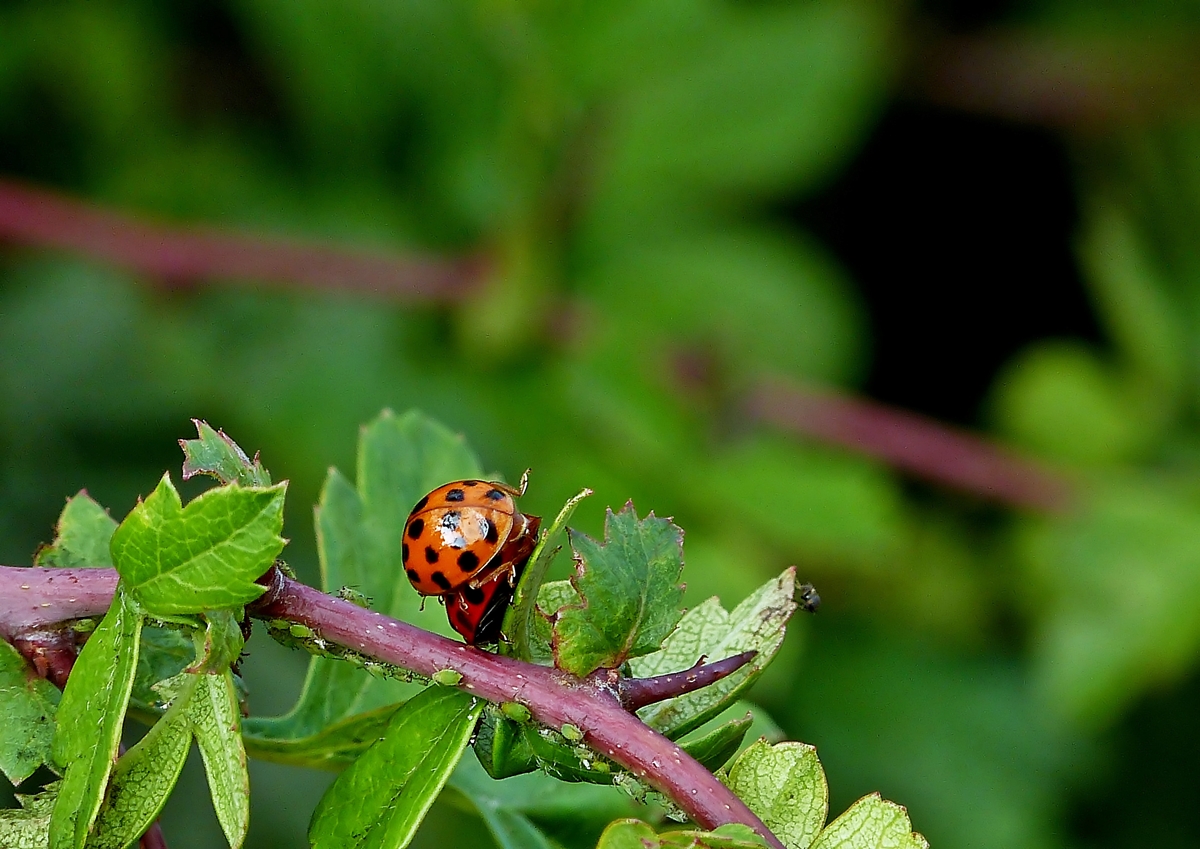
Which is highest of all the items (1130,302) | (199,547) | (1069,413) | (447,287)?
(1130,302)

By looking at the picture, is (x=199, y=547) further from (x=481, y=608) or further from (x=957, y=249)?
(x=957, y=249)

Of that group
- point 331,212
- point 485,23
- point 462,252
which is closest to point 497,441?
point 462,252

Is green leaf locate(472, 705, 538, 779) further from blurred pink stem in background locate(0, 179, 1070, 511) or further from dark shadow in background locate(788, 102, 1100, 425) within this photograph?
dark shadow in background locate(788, 102, 1100, 425)

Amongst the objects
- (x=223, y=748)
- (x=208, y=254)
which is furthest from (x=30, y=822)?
(x=208, y=254)

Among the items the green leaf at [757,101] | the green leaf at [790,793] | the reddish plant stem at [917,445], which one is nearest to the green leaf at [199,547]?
the green leaf at [790,793]

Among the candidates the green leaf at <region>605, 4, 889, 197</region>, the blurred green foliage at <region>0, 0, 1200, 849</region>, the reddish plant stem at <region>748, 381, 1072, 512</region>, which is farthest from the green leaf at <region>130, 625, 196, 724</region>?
the green leaf at <region>605, 4, 889, 197</region>

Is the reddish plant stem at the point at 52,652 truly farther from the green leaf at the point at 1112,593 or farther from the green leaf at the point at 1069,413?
the green leaf at the point at 1069,413
